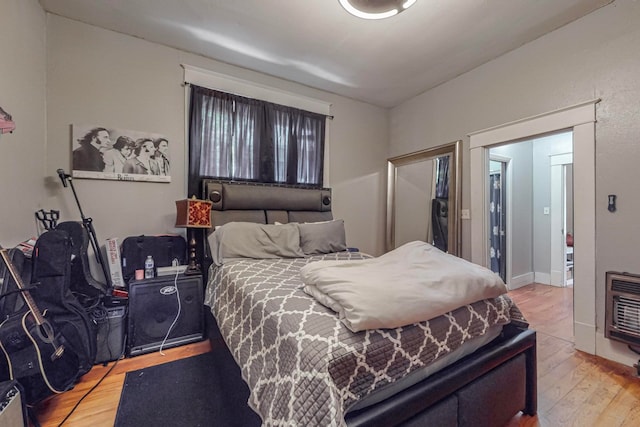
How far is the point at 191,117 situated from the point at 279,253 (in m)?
1.80

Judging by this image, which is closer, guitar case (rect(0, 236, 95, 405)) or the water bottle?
guitar case (rect(0, 236, 95, 405))

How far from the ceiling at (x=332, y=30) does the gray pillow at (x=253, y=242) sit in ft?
6.21

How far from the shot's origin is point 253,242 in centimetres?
259

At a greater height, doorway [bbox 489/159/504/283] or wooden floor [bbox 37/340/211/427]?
doorway [bbox 489/159/504/283]

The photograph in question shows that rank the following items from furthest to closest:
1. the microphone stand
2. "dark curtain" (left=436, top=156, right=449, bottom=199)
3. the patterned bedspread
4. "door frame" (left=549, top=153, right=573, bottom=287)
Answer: "door frame" (left=549, top=153, right=573, bottom=287)
"dark curtain" (left=436, top=156, right=449, bottom=199)
the microphone stand
the patterned bedspread

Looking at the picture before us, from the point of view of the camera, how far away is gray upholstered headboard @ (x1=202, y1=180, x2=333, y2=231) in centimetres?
297

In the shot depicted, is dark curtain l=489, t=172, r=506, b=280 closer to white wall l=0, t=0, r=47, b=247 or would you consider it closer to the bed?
the bed

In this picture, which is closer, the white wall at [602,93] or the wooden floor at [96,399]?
the wooden floor at [96,399]

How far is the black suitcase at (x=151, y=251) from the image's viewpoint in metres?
2.55

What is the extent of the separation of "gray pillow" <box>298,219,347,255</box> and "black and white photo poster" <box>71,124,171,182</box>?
5.16 ft

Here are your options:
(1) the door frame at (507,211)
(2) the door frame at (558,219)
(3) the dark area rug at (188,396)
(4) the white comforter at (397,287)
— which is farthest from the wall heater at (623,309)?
(3) the dark area rug at (188,396)

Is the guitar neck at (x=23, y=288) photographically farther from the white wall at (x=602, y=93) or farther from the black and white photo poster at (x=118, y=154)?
the white wall at (x=602, y=93)

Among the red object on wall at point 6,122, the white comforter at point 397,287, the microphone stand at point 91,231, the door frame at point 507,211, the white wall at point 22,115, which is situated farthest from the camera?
the door frame at point 507,211

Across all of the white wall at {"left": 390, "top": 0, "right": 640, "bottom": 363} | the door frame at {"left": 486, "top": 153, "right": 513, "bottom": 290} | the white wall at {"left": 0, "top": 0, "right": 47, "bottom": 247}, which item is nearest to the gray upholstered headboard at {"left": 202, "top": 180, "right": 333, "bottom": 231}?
the white wall at {"left": 0, "top": 0, "right": 47, "bottom": 247}
